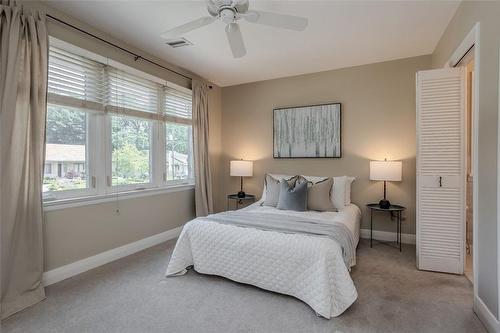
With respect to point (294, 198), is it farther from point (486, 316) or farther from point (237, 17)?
point (237, 17)

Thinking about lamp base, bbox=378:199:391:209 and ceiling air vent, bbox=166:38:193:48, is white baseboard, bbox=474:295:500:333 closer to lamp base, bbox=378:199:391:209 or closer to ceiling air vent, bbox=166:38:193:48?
lamp base, bbox=378:199:391:209

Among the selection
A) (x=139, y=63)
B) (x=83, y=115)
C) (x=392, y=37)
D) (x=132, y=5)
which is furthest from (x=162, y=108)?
(x=392, y=37)

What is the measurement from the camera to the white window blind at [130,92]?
3.10m

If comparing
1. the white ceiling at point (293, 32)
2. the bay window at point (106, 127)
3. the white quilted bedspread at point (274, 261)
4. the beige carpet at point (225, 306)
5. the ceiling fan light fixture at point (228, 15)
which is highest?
the white ceiling at point (293, 32)

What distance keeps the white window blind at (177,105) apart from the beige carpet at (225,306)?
7.28ft

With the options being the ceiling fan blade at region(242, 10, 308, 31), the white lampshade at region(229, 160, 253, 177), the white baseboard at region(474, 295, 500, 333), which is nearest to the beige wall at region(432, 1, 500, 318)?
the white baseboard at region(474, 295, 500, 333)

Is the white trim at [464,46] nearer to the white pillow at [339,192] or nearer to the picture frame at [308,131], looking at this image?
the picture frame at [308,131]

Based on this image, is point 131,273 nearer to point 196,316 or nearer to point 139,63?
point 196,316

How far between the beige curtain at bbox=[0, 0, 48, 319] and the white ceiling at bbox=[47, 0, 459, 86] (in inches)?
19.9

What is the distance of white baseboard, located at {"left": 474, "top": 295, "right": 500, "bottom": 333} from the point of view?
5.67 feet

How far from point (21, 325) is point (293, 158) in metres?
3.68

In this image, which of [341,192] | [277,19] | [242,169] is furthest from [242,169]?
[277,19]

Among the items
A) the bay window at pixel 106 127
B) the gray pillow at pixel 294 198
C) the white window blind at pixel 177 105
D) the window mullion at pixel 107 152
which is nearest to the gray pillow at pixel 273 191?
the gray pillow at pixel 294 198

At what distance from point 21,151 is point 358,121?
4001 mm
